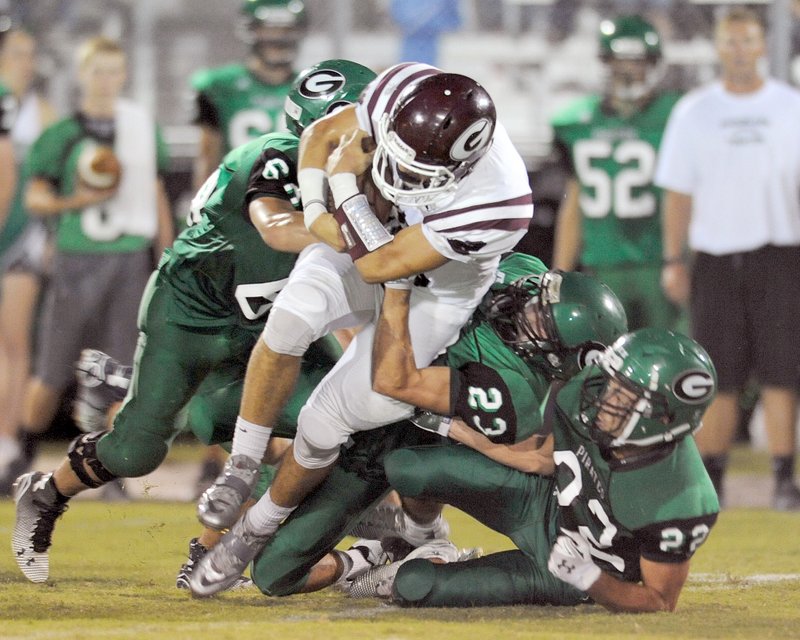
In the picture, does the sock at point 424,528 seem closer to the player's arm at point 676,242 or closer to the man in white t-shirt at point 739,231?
the man in white t-shirt at point 739,231

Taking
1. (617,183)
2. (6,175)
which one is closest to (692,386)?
(617,183)

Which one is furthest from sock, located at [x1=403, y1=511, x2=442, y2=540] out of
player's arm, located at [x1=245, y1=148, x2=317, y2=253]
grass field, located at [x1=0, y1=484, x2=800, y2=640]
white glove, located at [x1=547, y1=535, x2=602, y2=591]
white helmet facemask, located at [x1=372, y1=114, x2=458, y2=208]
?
white helmet facemask, located at [x1=372, y1=114, x2=458, y2=208]

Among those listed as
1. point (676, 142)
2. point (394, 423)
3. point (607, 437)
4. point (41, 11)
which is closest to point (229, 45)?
point (41, 11)

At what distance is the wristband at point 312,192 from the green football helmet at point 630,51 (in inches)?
121

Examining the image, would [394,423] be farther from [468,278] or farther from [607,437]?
[607,437]

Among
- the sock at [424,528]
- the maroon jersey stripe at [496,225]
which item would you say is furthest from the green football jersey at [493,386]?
the sock at [424,528]

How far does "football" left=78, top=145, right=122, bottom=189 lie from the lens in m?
7.00

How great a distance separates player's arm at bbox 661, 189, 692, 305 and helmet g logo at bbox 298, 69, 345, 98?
2675mm

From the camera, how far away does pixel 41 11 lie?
7.91 metres

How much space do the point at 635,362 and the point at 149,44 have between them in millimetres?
4497

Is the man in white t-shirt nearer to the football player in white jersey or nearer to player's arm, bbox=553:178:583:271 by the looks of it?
player's arm, bbox=553:178:583:271

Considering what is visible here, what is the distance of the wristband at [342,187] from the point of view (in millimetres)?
4207

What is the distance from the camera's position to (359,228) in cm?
416

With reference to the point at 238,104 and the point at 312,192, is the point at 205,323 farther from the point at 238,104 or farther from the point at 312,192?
the point at 238,104
